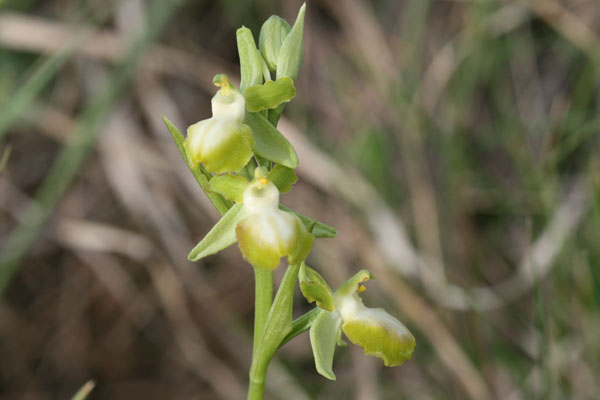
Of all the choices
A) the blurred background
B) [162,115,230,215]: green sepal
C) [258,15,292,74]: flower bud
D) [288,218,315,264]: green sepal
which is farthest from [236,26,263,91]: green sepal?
the blurred background

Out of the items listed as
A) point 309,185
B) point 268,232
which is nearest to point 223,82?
point 268,232

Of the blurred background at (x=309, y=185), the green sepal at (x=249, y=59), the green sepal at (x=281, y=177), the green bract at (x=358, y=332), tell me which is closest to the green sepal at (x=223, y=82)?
the green sepal at (x=249, y=59)

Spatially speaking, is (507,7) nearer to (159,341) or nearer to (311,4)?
(311,4)

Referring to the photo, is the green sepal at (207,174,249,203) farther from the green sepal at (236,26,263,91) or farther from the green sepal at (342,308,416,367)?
the green sepal at (342,308,416,367)

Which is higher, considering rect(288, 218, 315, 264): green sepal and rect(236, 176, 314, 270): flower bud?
rect(236, 176, 314, 270): flower bud

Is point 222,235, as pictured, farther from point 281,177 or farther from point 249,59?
point 249,59

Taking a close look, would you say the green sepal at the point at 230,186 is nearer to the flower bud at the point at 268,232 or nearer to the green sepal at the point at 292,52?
the flower bud at the point at 268,232
